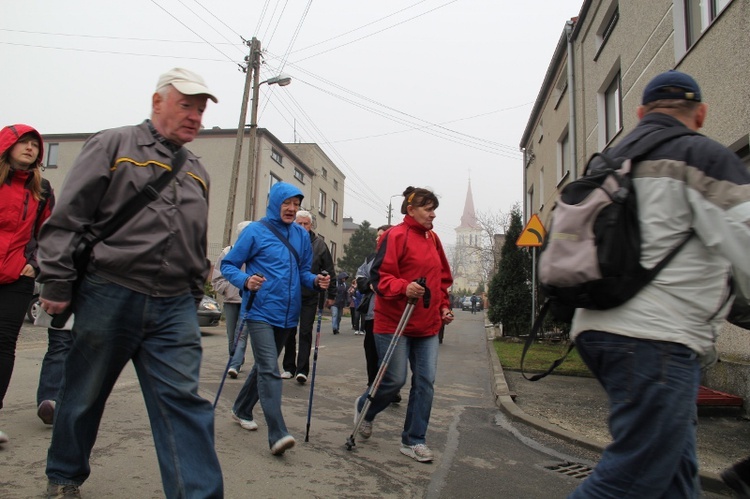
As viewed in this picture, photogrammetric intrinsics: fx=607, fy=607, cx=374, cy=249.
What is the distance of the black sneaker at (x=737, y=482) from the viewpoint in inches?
103

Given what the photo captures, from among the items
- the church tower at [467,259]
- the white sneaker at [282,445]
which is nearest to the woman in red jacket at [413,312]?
the white sneaker at [282,445]

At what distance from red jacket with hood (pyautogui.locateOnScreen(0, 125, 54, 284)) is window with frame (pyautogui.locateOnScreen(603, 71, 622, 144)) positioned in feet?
35.7

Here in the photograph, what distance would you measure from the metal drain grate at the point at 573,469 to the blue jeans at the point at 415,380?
101 cm

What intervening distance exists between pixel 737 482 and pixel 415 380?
2.22m

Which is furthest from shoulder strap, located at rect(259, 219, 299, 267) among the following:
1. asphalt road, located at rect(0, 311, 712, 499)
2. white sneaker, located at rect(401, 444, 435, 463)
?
white sneaker, located at rect(401, 444, 435, 463)

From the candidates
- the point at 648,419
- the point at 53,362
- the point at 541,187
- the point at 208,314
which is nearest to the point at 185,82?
the point at 648,419

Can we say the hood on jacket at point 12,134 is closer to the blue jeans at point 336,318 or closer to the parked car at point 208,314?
the parked car at point 208,314

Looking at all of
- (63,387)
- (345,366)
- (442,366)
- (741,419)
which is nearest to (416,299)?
(63,387)

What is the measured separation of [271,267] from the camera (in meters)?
4.46

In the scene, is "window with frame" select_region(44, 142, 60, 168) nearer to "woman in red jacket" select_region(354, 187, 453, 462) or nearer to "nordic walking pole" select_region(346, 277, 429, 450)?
"woman in red jacket" select_region(354, 187, 453, 462)

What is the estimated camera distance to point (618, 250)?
214cm

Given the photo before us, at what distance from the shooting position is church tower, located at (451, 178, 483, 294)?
229ft

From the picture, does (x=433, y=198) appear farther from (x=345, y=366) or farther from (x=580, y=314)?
(x=345, y=366)

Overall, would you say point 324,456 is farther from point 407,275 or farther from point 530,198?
point 530,198
